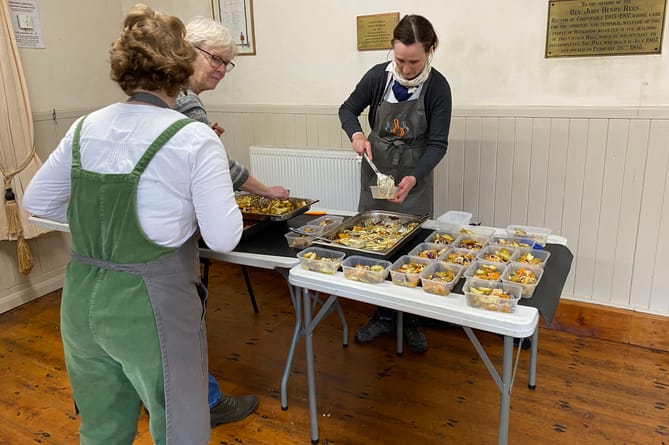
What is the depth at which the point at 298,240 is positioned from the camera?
2.05 m

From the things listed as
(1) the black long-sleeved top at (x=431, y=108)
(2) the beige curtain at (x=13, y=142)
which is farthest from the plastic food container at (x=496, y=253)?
(2) the beige curtain at (x=13, y=142)

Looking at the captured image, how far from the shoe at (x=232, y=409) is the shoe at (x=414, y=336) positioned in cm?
86

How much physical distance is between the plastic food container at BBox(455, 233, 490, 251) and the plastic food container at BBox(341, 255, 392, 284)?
0.36 meters

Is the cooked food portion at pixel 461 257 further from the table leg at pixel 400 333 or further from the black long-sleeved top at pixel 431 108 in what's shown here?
the table leg at pixel 400 333

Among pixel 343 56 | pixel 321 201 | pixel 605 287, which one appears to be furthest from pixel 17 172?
pixel 605 287

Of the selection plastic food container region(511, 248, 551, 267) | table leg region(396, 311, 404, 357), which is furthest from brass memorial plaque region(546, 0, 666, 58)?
table leg region(396, 311, 404, 357)

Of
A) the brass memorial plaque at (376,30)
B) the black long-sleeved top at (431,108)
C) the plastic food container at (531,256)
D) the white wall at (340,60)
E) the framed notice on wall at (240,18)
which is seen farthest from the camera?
the framed notice on wall at (240,18)

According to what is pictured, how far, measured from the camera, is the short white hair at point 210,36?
1969 mm

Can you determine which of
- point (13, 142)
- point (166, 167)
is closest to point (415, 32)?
point (166, 167)

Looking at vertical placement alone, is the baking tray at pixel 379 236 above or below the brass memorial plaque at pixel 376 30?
below

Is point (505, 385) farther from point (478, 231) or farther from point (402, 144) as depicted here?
point (402, 144)

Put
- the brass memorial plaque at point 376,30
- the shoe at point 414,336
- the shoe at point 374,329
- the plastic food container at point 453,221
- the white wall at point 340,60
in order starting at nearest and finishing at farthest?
the plastic food container at point 453,221, the white wall at point 340,60, the shoe at point 414,336, the shoe at point 374,329, the brass memorial plaque at point 376,30

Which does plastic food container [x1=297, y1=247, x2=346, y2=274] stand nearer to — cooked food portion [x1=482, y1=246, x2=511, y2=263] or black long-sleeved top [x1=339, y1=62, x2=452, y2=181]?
cooked food portion [x1=482, y1=246, x2=511, y2=263]

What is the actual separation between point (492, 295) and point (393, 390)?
111cm
